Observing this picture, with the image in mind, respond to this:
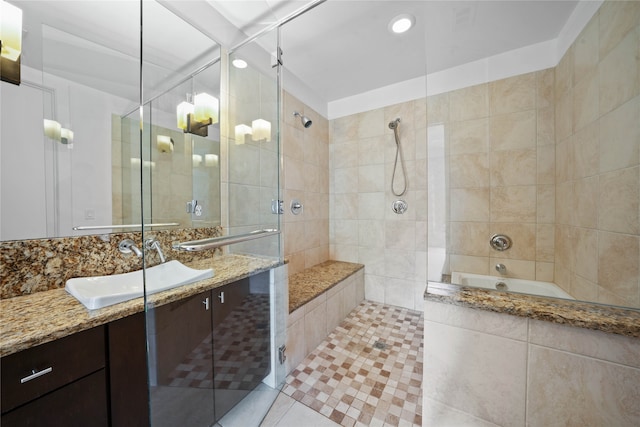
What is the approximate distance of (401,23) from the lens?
1468 mm

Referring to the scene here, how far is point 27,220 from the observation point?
2.89 ft

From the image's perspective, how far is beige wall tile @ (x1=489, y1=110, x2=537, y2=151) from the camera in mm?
1310

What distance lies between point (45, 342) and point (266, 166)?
1129 mm

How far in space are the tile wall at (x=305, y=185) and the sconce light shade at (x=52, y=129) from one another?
131 cm

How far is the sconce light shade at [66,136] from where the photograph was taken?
3.17 ft

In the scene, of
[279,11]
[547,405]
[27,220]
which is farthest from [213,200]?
[547,405]

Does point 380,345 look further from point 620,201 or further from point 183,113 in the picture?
point 183,113

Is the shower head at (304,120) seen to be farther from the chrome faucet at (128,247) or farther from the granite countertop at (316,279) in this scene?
the chrome faucet at (128,247)

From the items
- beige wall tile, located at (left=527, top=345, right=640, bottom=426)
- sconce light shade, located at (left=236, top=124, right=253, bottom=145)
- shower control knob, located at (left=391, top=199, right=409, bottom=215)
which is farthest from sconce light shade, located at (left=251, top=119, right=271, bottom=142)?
beige wall tile, located at (left=527, top=345, right=640, bottom=426)

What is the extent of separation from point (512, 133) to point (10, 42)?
246 cm

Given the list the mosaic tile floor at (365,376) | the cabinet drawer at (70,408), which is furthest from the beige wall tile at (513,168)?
the cabinet drawer at (70,408)

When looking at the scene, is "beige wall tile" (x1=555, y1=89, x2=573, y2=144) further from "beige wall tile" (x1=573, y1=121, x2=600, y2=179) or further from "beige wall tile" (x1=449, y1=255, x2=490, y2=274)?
"beige wall tile" (x1=449, y1=255, x2=490, y2=274)

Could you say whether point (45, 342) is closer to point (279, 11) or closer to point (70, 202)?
point (70, 202)

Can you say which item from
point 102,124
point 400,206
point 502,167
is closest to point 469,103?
point 502,167
